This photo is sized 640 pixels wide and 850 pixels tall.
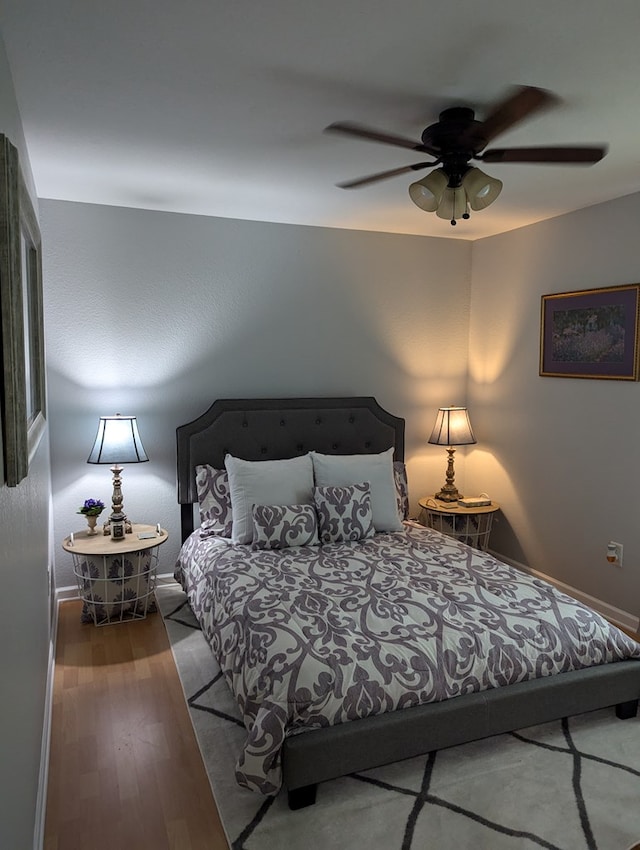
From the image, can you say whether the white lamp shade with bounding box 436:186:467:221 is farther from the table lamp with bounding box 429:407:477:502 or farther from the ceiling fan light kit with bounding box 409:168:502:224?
the table lamp with bounding box 429:407:477:502

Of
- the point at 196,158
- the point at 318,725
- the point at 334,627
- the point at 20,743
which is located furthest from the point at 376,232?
the point at 20,743

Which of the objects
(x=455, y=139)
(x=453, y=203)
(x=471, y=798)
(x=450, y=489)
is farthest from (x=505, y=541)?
(x=455, y=139)

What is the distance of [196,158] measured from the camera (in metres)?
2.77

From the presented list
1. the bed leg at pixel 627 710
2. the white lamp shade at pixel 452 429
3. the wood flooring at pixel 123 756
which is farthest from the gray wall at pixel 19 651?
the white lamp shade at pixel 452 429

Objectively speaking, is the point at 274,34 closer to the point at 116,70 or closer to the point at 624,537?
the point at 116,70

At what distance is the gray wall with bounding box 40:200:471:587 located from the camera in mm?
3648

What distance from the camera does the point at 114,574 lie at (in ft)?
11.1

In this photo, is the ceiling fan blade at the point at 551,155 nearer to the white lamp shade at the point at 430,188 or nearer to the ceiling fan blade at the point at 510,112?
the ceiling fan blade at the point at 510,112

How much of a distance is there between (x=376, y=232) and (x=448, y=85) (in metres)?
2.35

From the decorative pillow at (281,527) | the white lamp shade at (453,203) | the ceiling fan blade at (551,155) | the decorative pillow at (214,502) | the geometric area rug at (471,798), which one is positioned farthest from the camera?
the decorative pillow at (214,502)

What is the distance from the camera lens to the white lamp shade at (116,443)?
11.3 feet

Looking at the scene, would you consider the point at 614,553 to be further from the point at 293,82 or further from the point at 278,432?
the point at 293,82

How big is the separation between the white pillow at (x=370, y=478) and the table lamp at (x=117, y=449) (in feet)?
3.56

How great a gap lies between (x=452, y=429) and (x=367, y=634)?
7.55 ft
